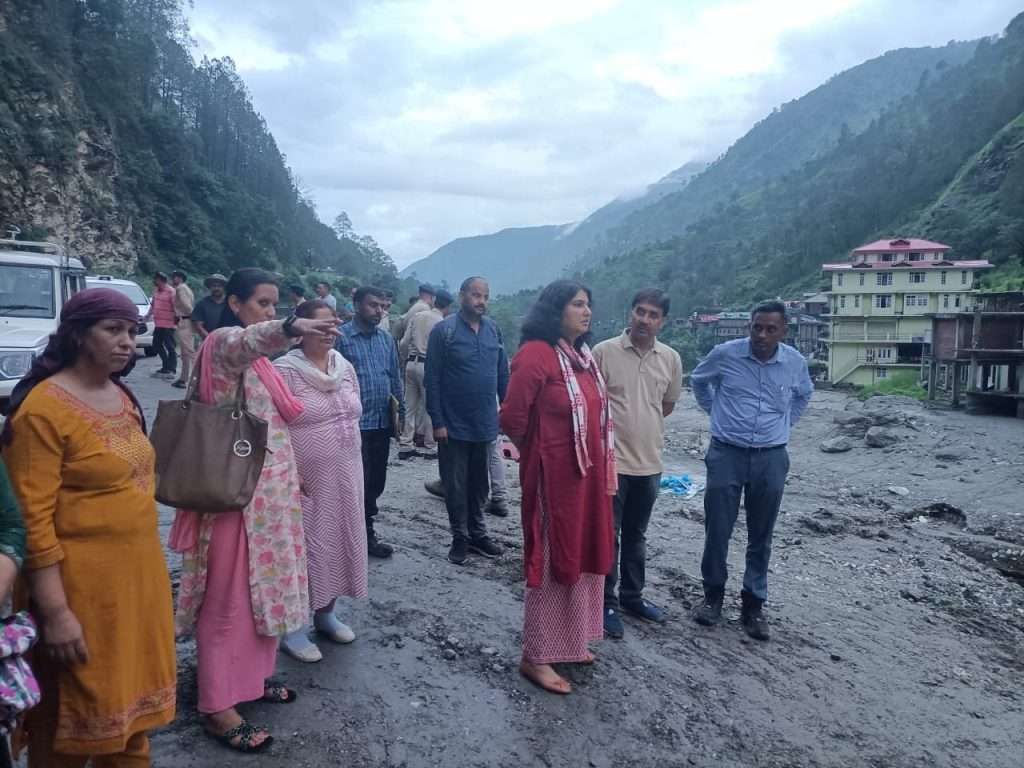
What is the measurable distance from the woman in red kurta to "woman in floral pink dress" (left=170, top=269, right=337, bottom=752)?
0.94 meters

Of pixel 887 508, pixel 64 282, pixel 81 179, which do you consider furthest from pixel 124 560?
pixel 81 179

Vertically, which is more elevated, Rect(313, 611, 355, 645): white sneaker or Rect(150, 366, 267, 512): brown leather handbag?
Rect(150, 366, 267, 512): brown leather handbag

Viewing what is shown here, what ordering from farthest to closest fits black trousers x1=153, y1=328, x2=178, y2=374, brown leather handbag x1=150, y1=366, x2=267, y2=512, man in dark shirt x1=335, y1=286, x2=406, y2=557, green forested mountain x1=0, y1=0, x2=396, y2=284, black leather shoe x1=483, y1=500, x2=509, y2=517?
green forested mountain x1=0, y1=0, x2=396, y2=284
black trousers x1=153, y1=328, x2=178, y2=374
black leather shoe x1=483, y1=500, x2=509, y2=517
man in dark shirt x1=335, y1=286, x2=406, y2=557
brown leather handbag x1=150, y1=366, x2=267, y2=512

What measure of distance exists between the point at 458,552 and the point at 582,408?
2.12 m

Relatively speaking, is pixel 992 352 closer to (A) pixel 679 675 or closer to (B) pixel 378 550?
(A) pixel 679 675

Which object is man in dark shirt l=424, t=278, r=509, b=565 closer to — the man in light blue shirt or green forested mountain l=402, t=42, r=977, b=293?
the man in light blue shirt

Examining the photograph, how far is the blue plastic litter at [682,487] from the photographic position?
28.0ft

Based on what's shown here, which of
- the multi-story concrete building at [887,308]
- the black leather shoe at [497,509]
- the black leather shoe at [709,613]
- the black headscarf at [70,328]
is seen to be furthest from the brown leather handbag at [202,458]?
the multi-story concrete building at [887,308]

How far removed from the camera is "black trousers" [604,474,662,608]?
397cm

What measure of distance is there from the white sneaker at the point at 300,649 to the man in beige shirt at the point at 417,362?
4359 mm

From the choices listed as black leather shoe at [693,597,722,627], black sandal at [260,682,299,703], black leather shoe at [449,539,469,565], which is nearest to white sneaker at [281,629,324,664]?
black sandal at [260,682,299,703]

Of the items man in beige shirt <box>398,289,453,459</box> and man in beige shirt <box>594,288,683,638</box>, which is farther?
man in beige shirt <box>398,289,453,459</box>

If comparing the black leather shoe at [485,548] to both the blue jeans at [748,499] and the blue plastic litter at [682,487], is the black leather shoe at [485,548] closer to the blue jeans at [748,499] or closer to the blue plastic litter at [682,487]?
the blue jeans at [748,499]

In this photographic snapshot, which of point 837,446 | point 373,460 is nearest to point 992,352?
point 837,446
